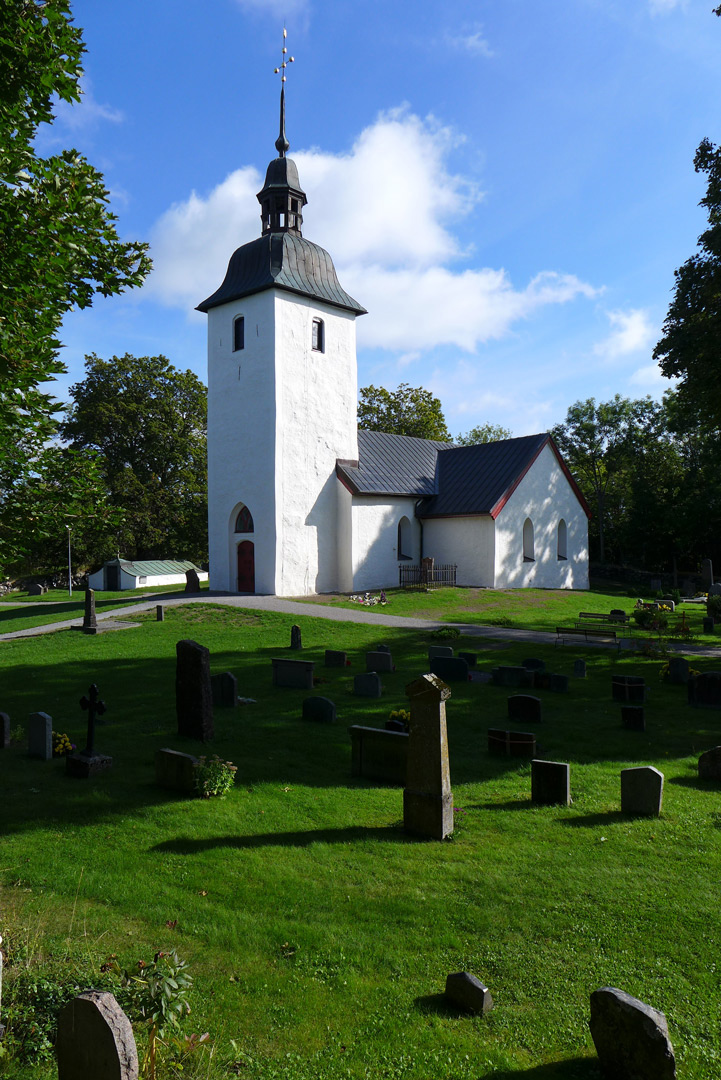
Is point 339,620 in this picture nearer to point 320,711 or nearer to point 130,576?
point 320,711

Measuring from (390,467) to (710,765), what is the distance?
2717 centimetres

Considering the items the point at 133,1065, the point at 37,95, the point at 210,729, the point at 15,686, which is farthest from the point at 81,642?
the point at 133,1065

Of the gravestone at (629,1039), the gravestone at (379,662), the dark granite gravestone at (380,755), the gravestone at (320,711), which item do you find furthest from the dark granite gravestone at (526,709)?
the gravestone at (629,1039)

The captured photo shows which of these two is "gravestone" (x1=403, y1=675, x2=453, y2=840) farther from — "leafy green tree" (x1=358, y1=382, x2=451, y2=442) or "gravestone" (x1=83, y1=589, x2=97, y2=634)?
"leafy green tree" (x1=358, y1=382, x2=451, y2=442)

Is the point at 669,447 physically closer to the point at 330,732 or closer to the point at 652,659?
the point at 652,659

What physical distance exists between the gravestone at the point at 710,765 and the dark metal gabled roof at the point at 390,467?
23.5m

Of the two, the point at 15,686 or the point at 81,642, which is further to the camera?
the point at 81,642

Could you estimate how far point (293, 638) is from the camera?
61.0ft

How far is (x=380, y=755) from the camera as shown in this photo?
9062 mm

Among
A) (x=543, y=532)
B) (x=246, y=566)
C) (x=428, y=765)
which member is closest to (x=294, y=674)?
(x=428, y=765)

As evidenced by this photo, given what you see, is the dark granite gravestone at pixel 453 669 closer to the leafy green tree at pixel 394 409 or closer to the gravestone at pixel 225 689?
the gravestone at pixel 225 689

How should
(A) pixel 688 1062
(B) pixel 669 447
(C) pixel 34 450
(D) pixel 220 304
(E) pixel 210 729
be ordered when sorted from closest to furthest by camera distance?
(A) pixel 688 1062 < (C) pixel 34 450 < (E) pixel 210 729 < (D) pixel 220 304 < (B) pixel 669 447

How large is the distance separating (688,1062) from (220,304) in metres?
32.4

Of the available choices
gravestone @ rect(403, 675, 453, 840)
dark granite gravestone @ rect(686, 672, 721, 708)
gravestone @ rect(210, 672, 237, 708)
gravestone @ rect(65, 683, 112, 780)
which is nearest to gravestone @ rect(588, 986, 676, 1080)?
gravestone @ rect(403, 675, 453, 840)
